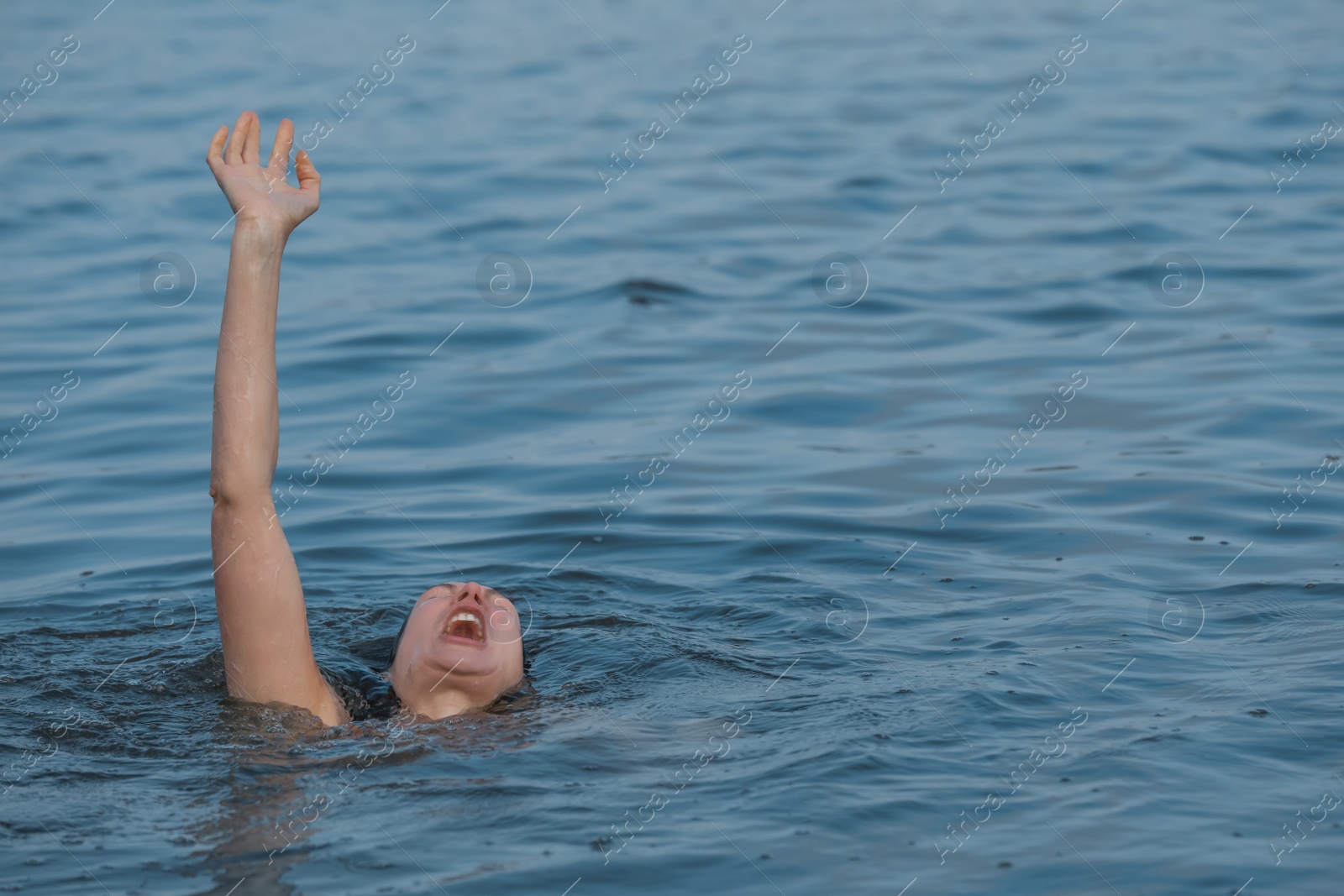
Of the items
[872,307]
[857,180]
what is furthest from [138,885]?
[857,180]

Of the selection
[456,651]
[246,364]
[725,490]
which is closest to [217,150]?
[246,364]

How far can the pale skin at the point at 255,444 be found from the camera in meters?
4.67

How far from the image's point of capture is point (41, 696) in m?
5.93

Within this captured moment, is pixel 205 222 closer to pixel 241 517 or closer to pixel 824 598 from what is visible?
pixel 824 598

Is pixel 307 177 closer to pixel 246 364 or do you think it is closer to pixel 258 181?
pixel 258 181

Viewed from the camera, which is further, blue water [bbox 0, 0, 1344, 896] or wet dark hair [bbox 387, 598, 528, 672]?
wet dark hair [bbox 387, 598, 528, 672]

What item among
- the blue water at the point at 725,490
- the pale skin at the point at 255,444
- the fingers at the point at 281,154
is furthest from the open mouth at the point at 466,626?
the fingers at the point at 281,154

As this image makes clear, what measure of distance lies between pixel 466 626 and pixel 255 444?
4.52 feet

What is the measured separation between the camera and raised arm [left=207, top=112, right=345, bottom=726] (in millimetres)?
4672

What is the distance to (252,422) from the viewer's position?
4.70m

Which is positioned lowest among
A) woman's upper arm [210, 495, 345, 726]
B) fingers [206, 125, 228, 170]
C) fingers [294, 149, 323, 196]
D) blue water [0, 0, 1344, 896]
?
blue water [0, 0, 1344, 896]

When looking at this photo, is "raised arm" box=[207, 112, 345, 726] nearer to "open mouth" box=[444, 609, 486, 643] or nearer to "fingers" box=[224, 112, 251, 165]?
"fingers" box=[224, 112, 251, 165]

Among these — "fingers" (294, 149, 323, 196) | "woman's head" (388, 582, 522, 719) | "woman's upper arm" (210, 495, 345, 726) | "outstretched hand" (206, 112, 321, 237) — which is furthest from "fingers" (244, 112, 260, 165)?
"woman's head" (388, 582, 522, 719)

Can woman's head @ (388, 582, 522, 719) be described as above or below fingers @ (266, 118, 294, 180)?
below
